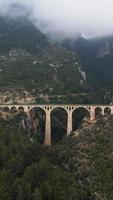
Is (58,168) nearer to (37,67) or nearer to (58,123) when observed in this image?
(58,123)

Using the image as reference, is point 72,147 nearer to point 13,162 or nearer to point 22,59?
point 13,162

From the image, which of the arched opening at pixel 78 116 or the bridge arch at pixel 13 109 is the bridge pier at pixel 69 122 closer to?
the arched opening at pixel 78 116

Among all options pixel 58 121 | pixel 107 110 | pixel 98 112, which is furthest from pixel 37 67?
pixel 107 110

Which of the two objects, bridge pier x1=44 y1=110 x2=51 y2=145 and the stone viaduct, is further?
bridge pier x1=44 y1=110 x2=51 y2=145

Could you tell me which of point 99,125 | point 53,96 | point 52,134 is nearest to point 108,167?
point 99,125

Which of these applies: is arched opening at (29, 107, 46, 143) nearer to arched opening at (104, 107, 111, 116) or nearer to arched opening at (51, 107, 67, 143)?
arched opening at (51, 107, 67, 143)

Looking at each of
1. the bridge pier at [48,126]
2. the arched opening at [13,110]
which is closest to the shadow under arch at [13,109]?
the arched opening at [13,110]

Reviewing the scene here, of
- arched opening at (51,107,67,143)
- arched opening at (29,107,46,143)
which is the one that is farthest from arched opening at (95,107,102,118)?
arched opening at (29,107,46,143)
